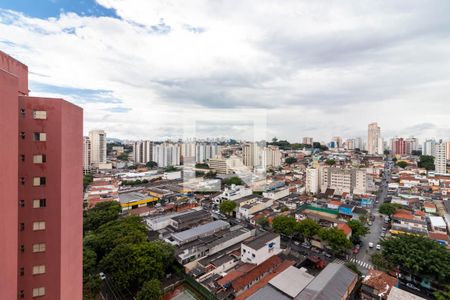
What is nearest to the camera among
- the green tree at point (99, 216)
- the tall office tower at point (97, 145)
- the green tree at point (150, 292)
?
the green tree at point (150, 292)

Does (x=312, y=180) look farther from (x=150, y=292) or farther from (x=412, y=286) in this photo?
(x=150, y=292)

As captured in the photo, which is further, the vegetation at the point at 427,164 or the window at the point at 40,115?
the vegetation at the point at 427,164

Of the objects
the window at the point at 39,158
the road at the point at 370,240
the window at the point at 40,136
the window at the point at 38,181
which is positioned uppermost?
the window at the point at 40,136

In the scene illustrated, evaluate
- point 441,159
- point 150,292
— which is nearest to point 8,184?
point 150,292

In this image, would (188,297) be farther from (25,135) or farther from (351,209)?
(351,209)

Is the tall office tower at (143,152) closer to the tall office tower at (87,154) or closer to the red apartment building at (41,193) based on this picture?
the tall office tower at (87,154)

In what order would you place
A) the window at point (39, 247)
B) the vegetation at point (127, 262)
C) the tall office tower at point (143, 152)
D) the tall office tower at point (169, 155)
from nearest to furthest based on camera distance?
1. the window at point (39, 247)
2. the vegetation at point (127, 262)
3. the tall office tower at point (169, 155)
4. the tall office tower at point (143, 152)

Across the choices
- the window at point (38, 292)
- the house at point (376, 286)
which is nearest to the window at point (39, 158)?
the window at point (38, 292)

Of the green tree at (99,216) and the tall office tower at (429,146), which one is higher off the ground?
the tall office tower at (429,146)
